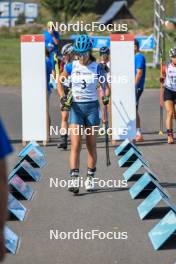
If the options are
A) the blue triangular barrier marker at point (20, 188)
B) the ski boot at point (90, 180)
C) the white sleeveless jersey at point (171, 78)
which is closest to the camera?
the blue triangular barrier marker at point (20, 188)

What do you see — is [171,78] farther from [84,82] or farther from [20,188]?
[20,188]

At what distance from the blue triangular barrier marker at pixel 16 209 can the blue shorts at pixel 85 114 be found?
1.56m

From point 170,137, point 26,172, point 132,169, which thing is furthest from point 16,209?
point 170,137

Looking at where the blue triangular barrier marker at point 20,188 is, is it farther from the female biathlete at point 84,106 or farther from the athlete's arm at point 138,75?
the athlete's arm at point 138,75

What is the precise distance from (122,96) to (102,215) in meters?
6.39

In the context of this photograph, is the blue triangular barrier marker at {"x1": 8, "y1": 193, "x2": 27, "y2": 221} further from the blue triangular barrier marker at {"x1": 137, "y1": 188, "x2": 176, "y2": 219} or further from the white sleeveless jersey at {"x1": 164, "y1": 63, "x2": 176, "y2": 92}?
the white sleeveless jersey at {"x1": 164, "y1": 63, "x2": 176, "y2": 92}

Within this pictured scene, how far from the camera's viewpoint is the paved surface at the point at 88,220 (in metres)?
8.34

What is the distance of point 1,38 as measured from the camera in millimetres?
65438

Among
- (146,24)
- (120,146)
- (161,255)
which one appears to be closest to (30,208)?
(161,255)

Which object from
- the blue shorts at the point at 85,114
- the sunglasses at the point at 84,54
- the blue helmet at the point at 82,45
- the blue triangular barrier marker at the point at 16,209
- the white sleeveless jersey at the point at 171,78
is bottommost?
the blue triangular barrier marker at the point at 16,209

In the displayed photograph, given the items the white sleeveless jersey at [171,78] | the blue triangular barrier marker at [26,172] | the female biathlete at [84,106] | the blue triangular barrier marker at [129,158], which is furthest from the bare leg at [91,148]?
the white sleeveless jersey at [171,78]

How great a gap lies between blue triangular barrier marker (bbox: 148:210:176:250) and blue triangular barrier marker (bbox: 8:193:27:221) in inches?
70.2

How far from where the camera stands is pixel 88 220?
9.96 m

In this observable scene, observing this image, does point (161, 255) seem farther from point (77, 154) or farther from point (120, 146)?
point (120, 146)
